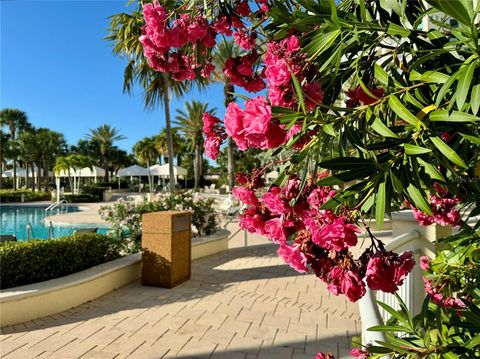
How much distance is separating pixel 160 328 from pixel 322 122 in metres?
3.40

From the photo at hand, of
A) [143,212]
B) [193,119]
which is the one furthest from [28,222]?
[193,119]

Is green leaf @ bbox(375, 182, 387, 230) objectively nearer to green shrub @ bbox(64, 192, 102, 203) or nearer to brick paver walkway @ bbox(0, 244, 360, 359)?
brick paver walkway @ bbox(0, 244, 360, 359)

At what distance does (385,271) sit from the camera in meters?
1.20

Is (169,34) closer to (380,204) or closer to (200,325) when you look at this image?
(380,204)

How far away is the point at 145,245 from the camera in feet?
18.1

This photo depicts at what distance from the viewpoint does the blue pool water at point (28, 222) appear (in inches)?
541

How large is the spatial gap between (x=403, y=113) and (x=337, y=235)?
0.41m

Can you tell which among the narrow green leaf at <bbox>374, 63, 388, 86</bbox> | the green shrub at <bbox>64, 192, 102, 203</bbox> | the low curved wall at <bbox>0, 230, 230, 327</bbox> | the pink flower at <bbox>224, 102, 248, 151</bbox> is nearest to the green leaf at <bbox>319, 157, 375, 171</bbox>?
the pink flower at <bbox>224, 102, 248, 151</bbox>

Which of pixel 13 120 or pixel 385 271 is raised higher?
pixel 13 120

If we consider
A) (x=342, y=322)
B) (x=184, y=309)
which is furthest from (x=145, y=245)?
(x=342, y=322)

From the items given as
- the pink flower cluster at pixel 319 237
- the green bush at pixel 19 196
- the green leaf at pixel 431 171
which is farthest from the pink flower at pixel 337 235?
the green bush at pixel 19 196

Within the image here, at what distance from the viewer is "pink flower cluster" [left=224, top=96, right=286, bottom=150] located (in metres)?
1.03

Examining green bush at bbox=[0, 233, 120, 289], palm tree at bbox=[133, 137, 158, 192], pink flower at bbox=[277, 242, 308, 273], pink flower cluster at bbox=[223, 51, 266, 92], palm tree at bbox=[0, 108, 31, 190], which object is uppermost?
palm tree at bbox=[0, 108, 31, 190]

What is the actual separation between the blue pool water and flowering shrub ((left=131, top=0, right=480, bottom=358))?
37.9ft
